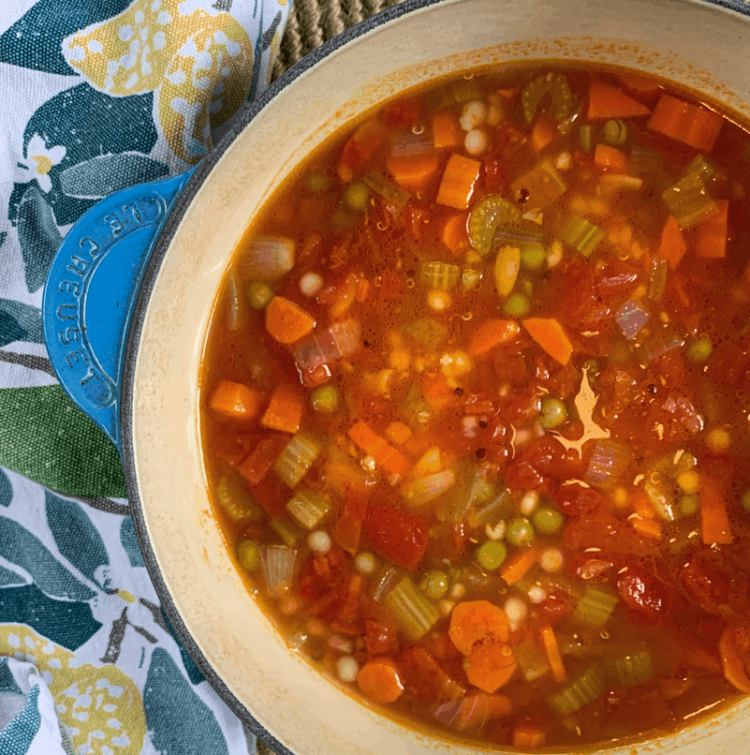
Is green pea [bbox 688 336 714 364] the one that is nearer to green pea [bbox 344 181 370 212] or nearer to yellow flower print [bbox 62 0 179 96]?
green pea [bbox 344 181 370 212]

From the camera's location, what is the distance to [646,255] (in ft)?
7.33

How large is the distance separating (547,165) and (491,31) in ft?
1.40

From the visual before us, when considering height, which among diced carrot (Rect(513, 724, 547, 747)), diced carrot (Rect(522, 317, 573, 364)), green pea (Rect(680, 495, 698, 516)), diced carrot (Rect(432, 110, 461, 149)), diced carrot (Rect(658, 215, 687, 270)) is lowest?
diced carrot (Rect(513, 724, 547, 747))

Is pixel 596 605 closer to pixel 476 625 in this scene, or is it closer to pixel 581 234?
pixel 476 625

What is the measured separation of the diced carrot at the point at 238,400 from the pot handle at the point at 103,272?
0.32m

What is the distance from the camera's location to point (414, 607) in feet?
7.82

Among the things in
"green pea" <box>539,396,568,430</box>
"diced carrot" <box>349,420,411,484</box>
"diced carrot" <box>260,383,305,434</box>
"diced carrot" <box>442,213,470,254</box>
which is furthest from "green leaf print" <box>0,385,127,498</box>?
"green pea" <box>539,396,568,430</box>

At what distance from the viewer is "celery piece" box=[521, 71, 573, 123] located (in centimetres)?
225

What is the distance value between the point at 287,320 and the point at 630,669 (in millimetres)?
1535

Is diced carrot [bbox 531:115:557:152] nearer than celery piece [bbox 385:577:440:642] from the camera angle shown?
Yes

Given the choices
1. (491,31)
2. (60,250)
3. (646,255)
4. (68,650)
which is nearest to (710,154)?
(646,255)

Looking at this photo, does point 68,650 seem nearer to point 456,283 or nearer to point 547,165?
point 456,283

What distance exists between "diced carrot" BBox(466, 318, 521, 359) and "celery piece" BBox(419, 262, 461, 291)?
0.17 meters

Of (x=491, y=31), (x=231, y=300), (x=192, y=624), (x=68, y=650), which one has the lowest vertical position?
(x=68, y=650)
